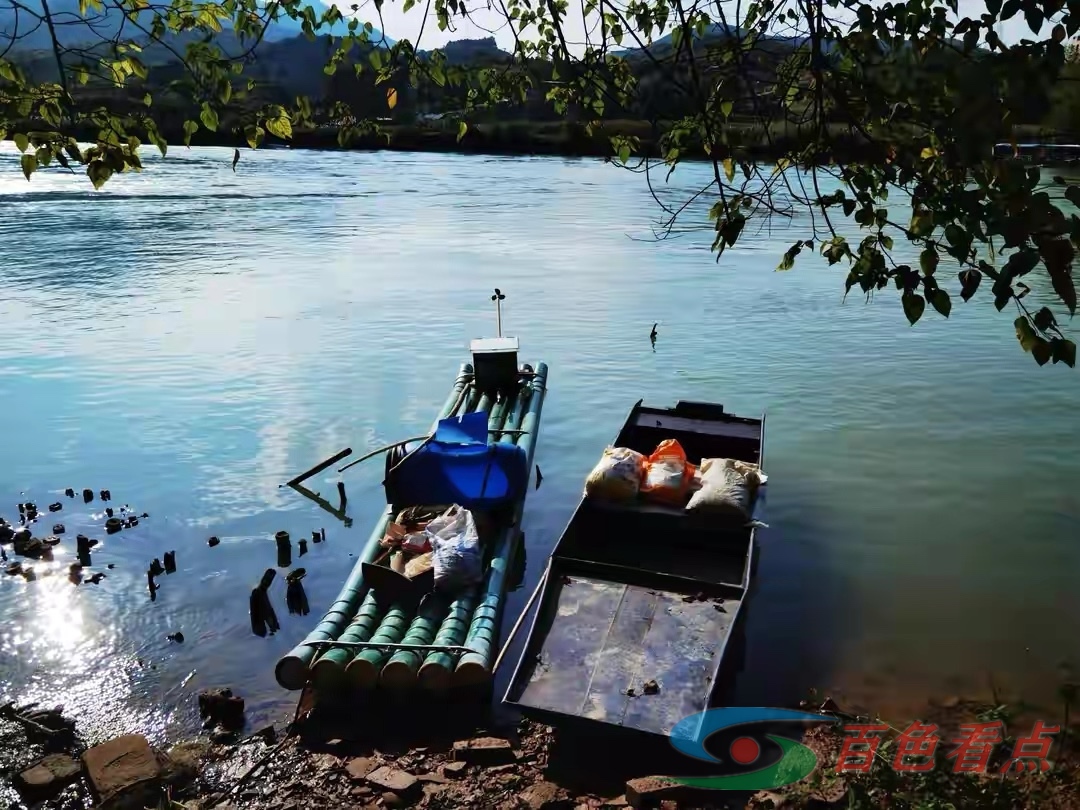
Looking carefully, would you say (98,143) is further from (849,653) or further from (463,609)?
(849,653)

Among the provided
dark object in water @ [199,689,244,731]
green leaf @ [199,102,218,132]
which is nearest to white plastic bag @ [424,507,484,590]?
dark object in water @ [199,689,244,731]

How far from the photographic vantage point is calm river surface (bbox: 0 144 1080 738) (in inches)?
432

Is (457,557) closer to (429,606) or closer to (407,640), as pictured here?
(429,606)

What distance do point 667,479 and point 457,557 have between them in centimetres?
309

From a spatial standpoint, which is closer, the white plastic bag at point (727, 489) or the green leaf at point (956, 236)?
the green leaf at point (956, 236)

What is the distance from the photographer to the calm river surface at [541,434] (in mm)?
10961

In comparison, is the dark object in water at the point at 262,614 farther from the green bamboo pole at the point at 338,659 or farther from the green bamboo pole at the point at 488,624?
the green bamboo pole at the point at 488,624

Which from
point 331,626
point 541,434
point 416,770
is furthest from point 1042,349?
point 541,434

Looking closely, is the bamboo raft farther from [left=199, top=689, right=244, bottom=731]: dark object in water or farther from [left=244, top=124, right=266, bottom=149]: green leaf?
[left=244, top=124, right=266, bottom=149]: green leaf

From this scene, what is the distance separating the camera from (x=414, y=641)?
9.45 metres

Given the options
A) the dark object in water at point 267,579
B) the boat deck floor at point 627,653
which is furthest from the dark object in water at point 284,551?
the boat deck floor at point 627,653

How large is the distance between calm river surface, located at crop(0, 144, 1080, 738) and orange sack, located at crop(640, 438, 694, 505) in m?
1.93

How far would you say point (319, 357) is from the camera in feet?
79.3

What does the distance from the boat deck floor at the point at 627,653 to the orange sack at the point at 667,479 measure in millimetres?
1803
